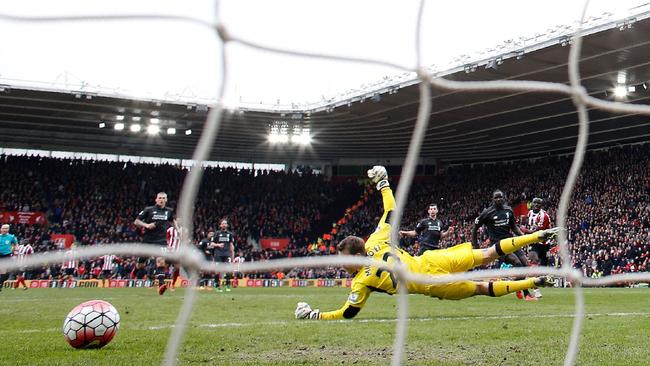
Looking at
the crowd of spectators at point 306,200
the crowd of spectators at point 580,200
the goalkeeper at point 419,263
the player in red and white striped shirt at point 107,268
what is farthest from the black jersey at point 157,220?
the player in red and white striped shirt at point 107,268

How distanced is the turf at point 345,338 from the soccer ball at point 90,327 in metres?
0.09

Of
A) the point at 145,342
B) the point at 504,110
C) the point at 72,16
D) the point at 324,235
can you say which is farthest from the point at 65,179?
the point at 72,16

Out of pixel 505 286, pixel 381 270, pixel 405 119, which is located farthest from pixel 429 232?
pixel 405 119

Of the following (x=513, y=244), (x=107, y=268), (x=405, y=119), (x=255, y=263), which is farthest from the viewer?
(x=405, y=119)

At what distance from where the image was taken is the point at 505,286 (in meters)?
6.17

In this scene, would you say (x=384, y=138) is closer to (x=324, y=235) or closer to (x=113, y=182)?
(x=324, y=235)

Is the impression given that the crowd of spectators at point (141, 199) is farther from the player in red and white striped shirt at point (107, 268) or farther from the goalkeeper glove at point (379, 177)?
the goalkeeper glove at point (379, 177)

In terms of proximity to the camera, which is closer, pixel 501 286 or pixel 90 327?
pixel 90 327

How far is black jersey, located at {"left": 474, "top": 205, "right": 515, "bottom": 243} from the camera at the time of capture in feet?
31.8

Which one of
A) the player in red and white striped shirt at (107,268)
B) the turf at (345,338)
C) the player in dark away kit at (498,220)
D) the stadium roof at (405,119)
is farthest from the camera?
the player in red and white striped shirt at (107,268)

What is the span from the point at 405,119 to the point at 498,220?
1530 cm

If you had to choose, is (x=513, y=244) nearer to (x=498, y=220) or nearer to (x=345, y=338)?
(x=345, y=338)

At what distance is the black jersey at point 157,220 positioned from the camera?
10250mm

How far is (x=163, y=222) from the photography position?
10367 mm
